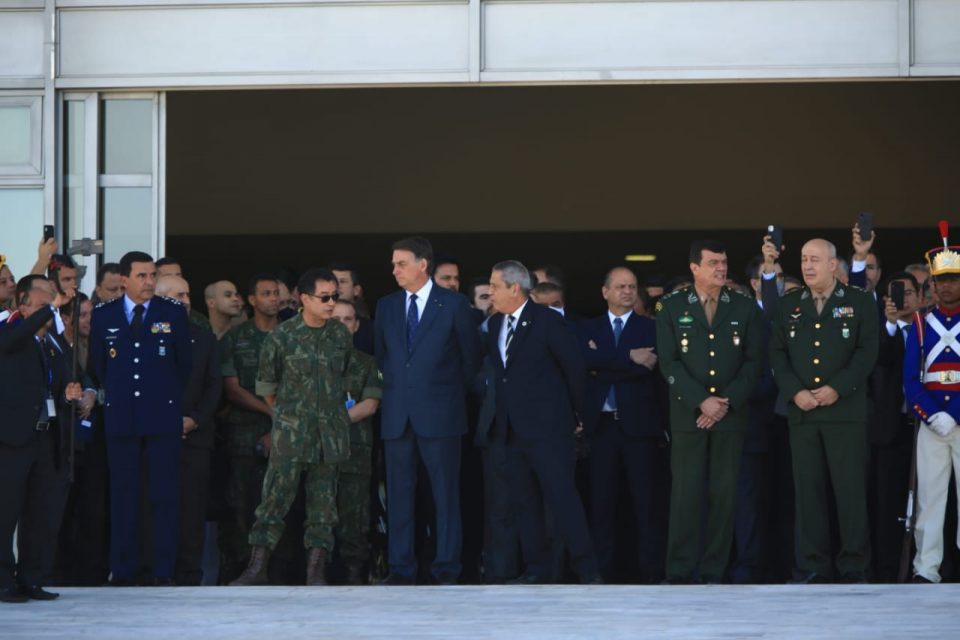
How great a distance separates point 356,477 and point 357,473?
0.02 meters

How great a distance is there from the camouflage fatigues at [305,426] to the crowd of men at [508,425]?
0.04ft

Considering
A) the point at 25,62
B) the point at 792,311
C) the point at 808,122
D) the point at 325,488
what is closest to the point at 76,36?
the point at 25,62

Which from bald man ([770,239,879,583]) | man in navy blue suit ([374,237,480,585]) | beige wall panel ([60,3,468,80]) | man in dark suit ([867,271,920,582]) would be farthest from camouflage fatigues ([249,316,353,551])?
man in dark suit ([867,271,920,582])

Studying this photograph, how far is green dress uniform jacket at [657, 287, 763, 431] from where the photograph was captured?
30.3 ft

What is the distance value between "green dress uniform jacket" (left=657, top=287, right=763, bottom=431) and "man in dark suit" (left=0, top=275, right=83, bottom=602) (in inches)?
128

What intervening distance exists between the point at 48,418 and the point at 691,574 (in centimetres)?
355

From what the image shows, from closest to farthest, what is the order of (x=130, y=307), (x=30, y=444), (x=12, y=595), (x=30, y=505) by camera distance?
(x=12, y=595) → (x=30, y=444) → (x=30, y=505) → (x=130, y=307)

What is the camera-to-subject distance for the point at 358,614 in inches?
305

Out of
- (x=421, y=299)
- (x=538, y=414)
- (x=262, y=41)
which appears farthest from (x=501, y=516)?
(x=262, y=41)

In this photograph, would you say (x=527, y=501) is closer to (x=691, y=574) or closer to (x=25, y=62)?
(x=691, y=574)

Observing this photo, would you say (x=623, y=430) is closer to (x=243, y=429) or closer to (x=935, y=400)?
(x=935, y=400)

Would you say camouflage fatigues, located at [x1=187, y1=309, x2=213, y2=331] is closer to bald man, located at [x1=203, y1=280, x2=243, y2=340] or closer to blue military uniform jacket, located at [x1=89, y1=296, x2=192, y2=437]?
blue military uniform jacket, located at [x1=89, y1=296, x2=192, y2=437]

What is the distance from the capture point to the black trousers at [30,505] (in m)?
8.19

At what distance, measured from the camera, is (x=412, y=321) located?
9.55 meters
